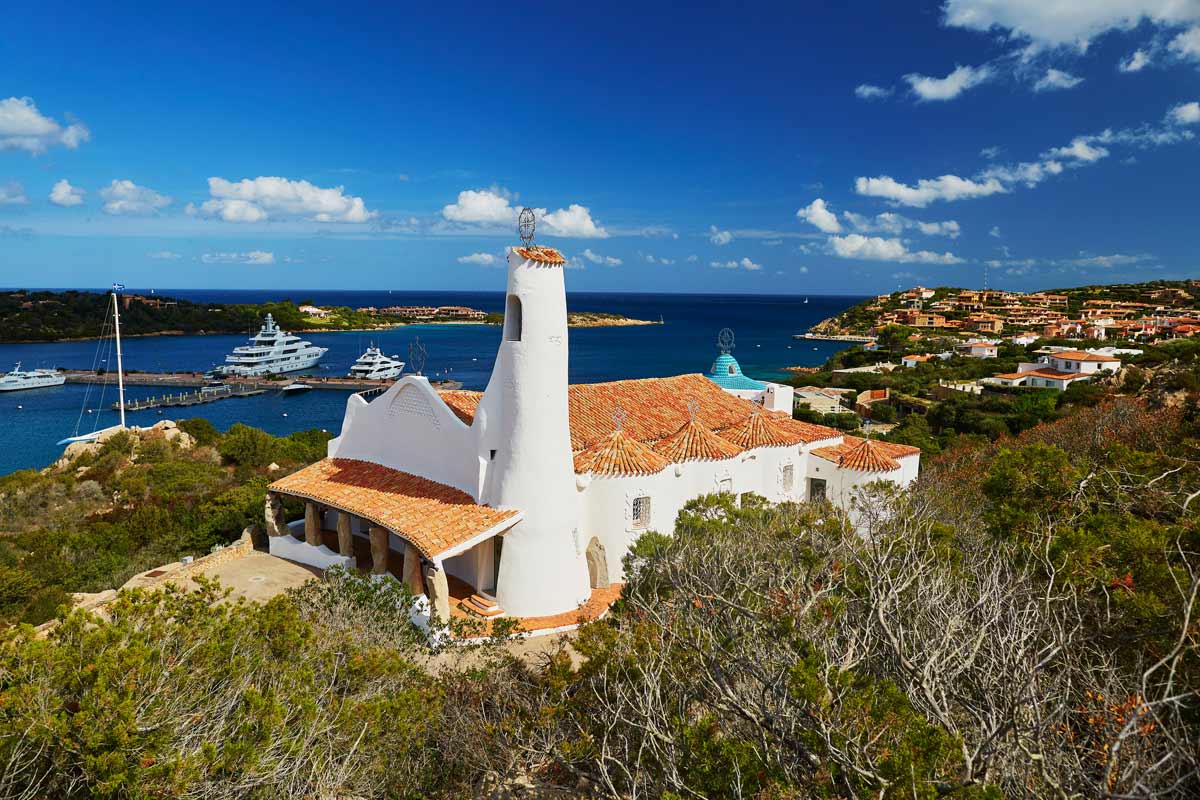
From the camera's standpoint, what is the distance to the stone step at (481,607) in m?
17.0

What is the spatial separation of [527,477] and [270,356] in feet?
300

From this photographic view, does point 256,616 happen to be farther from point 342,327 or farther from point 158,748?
point 342,327

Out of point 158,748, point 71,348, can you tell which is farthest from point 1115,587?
point 71,348

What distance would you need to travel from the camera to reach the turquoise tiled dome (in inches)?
1209

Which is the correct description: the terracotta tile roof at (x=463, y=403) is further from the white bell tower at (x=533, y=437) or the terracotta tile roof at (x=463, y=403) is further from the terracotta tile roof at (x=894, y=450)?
the terracotta tile roof at (x=894, y=450)

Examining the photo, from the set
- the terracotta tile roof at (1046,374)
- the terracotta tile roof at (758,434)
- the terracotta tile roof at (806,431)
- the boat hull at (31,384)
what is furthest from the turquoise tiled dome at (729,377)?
the boat hull at (31,384)

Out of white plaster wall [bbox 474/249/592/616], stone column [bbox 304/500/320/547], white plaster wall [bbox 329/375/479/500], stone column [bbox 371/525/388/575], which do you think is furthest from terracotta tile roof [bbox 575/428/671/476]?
stone column [bbox 304/500/320/547]

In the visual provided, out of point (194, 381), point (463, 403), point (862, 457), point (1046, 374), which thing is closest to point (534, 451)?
point (463, 403)

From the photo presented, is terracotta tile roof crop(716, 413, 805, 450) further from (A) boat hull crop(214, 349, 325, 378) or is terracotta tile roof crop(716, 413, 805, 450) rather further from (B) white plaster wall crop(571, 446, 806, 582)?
(A) boat hull crop(214, 349, 325, 378)

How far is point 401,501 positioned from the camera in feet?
60.5

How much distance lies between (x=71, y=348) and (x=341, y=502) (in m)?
135

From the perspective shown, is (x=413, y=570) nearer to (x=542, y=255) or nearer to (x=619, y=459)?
(x=619, y=459)

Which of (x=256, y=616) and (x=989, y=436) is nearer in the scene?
(x=256, y=616)

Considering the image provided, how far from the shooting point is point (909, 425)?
159ft
